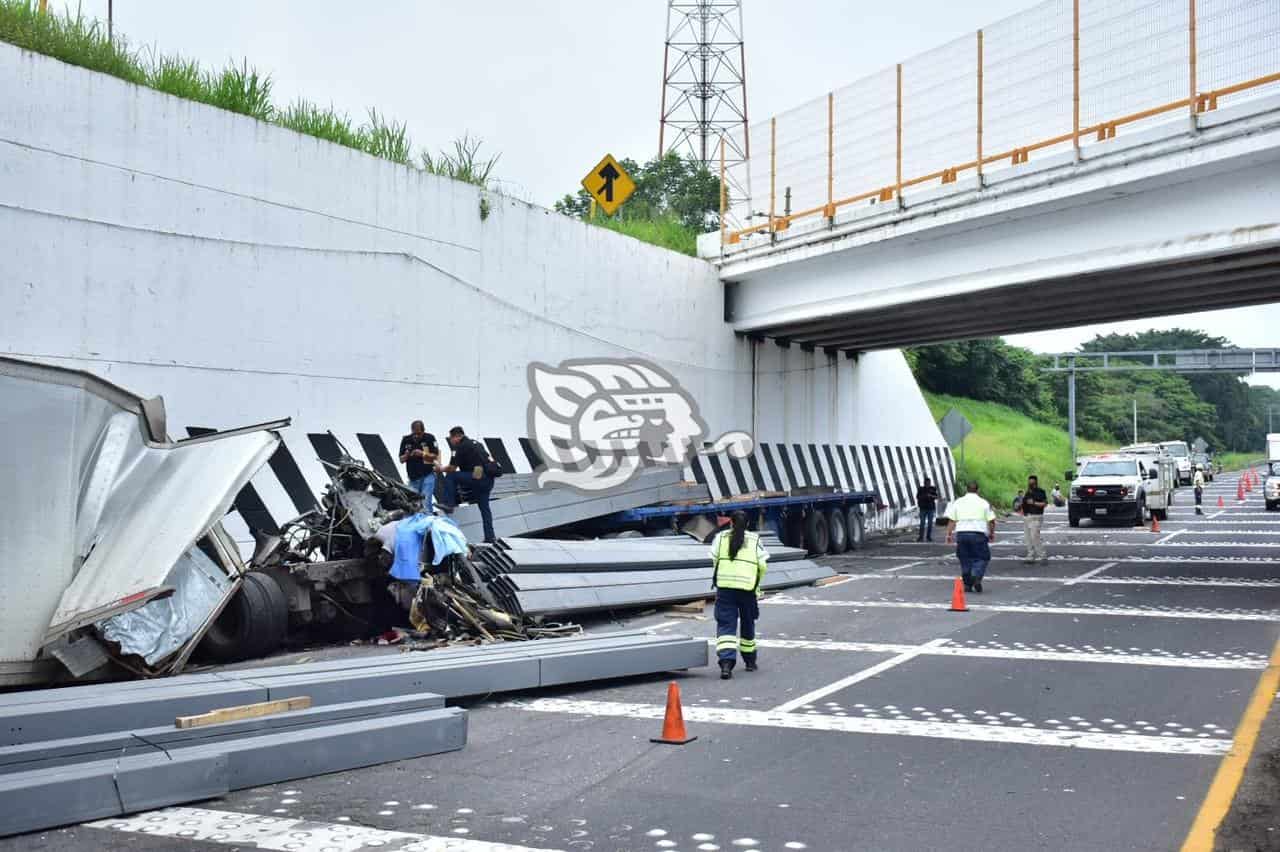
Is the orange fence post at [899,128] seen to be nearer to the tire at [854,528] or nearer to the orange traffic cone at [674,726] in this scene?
the tire at [854,528]

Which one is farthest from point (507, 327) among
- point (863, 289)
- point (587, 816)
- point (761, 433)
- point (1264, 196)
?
point (587, 816)

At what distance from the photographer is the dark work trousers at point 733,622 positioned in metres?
10.6

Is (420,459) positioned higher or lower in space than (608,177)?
lower

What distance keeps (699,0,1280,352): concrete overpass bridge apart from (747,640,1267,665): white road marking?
8.95 m

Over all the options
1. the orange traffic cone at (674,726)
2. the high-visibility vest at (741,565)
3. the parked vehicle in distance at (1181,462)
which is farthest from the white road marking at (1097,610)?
the parked vehicle in distance at (1181,462)

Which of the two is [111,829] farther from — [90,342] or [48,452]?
[90,342]

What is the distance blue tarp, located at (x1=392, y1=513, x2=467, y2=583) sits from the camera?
1280 centimetres

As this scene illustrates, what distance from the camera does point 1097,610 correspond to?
1485cm

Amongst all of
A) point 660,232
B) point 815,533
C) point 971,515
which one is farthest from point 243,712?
point 660,232

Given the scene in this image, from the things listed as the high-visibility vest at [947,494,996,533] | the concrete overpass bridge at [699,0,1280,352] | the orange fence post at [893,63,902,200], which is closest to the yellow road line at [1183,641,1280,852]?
the high-visibility vest at [947,494,996,533]

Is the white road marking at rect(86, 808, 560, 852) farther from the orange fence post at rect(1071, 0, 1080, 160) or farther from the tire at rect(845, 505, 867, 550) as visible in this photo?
the tire at rect(845, 505, 867, 550)

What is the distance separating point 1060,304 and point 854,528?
6.69 metres

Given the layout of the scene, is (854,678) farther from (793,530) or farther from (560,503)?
(793,530)

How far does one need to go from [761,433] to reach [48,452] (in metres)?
20.2
